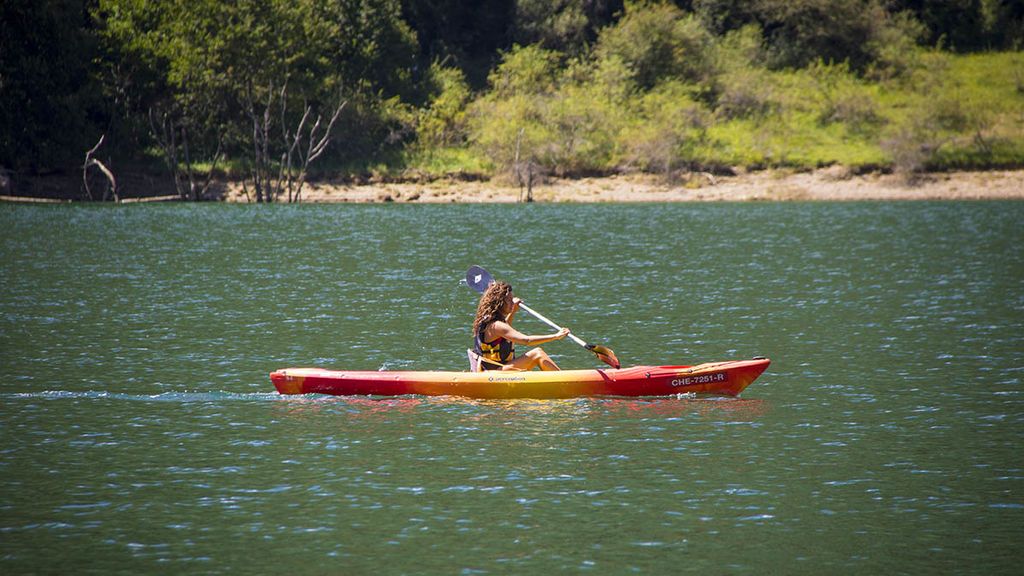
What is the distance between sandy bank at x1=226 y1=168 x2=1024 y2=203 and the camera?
73463 millimetres

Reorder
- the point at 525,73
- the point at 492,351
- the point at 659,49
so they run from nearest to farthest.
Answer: the point at 492,351
the point at 525,73
the point at 659,49

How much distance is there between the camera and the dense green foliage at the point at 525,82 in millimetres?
72188

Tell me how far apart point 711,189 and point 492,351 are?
195ft

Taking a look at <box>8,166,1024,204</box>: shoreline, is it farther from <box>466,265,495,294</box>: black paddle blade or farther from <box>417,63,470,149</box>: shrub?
<box>466,265,495,294</box>: black paddle blade

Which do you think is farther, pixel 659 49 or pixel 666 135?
pixel 659 49

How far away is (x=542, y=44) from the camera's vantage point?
92.4 meters

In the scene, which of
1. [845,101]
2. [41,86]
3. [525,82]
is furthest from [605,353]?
[525,82]

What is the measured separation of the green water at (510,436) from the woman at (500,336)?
0.98m

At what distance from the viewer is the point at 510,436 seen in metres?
15.6

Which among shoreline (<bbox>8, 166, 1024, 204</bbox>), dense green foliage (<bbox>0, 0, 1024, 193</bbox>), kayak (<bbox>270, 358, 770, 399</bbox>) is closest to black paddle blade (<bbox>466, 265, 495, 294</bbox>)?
kayak (<bbox>270, 358, 770, 399</bbox>)

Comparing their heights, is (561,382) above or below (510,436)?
above

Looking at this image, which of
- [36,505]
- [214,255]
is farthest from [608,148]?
[36,505]

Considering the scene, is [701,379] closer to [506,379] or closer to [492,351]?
[506,379]

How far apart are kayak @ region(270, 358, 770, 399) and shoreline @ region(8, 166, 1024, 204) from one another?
58057 mm
